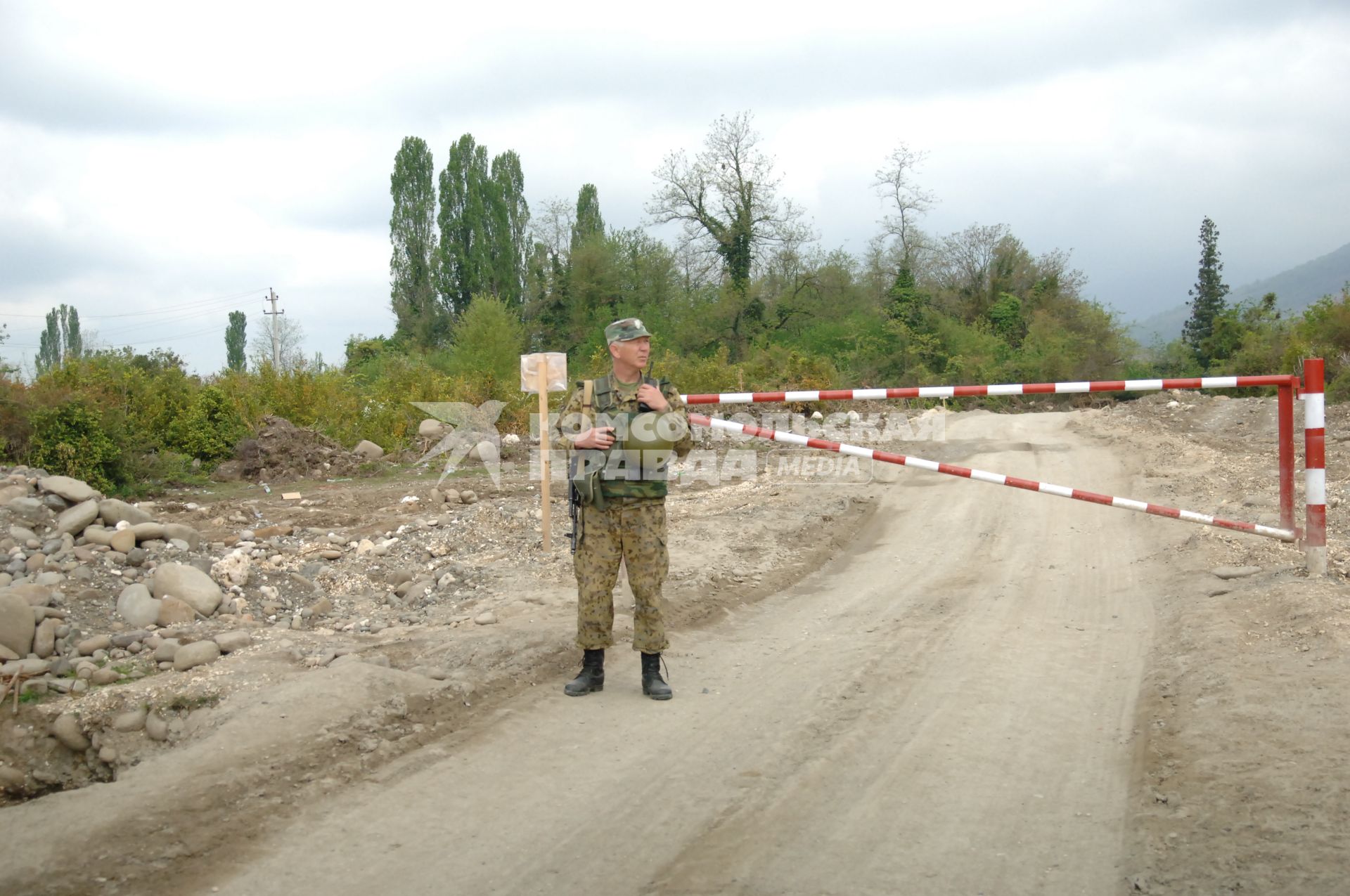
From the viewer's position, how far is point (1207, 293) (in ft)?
164

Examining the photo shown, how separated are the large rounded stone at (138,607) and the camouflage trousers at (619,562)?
3.47 metres

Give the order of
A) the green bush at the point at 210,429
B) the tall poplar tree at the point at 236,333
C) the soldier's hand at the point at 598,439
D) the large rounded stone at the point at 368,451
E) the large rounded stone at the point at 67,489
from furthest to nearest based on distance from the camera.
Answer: the tall poplar tree at the point at 236,333 → the large rounded stone at the point at 368,451 → the green bush at the point at 210,429 → the large rounded stone at the point at 67,489 → the soldier's hand at the point at 598,439

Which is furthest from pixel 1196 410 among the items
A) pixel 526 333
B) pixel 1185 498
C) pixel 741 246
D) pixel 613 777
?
pixel 526 333

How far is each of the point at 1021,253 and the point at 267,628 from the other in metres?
51.8

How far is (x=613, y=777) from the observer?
448 centimetres

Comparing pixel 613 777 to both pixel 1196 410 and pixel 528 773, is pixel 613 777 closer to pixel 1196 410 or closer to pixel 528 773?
pixel 528 773

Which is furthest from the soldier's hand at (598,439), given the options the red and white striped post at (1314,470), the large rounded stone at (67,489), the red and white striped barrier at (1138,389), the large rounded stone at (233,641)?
the large rounded stone at (67,489)

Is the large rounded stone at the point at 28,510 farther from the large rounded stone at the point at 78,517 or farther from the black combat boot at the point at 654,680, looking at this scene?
the black combat boot at the point at 654,680

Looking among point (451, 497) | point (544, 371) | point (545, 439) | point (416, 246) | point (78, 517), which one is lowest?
point (451, 497)

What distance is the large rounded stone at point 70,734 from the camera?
199 inches

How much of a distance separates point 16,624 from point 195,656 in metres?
1.24

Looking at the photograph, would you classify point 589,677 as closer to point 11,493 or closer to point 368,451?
point 11,493

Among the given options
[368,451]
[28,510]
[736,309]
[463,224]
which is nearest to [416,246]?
[463,224]

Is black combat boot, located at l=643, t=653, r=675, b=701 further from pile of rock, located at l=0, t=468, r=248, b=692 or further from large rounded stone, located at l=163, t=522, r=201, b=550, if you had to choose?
large rounded stone, located at l=163, t=522, r=201, b=550
